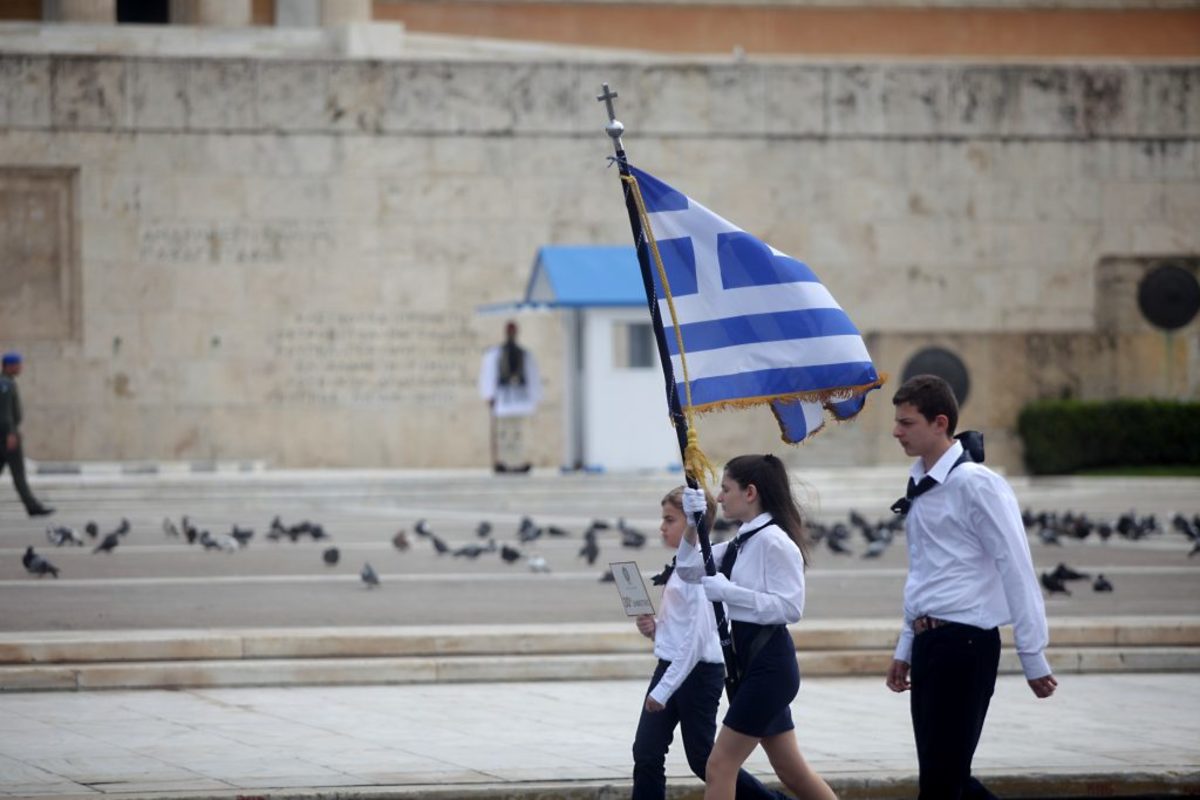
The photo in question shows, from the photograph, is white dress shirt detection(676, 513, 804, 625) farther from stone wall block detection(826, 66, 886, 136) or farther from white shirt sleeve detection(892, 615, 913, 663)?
stone wall block detection(826, 66, 886, 136)

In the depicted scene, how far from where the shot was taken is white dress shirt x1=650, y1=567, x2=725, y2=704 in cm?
690

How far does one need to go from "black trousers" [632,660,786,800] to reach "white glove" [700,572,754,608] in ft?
1.23

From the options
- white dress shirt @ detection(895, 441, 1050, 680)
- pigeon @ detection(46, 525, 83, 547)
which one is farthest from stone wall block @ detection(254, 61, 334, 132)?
white dress shirt @ detection(895, 441, 1050, 680)

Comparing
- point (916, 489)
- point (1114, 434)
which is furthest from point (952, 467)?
point (1114, 434)

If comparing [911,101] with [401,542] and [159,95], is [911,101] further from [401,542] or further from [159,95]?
[401,542]

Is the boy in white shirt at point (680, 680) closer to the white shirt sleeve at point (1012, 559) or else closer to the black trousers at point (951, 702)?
the black trousers at point (951, 702)

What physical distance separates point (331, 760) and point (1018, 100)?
22.9 meters

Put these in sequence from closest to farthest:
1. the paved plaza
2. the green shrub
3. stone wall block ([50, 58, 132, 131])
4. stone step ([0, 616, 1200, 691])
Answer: the paved plaza < stone step ([0, 616, 1200, 691]) < stone wall block ([50, 58, 132, 131]) < the green shrub

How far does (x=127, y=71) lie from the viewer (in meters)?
27.2

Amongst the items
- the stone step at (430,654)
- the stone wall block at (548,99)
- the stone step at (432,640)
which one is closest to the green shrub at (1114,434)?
the stone wall block at (548,99)

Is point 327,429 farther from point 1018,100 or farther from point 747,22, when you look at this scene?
point 747,22

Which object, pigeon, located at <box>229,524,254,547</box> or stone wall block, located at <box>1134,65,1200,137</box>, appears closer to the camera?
pigeon, located at <box>229,524,254,547</box>

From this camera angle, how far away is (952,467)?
6609mm

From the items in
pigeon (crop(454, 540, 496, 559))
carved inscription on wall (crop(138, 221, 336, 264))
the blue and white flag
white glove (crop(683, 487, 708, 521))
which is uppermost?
carved inscription on wall (crop(138, 221, 336, 264))
